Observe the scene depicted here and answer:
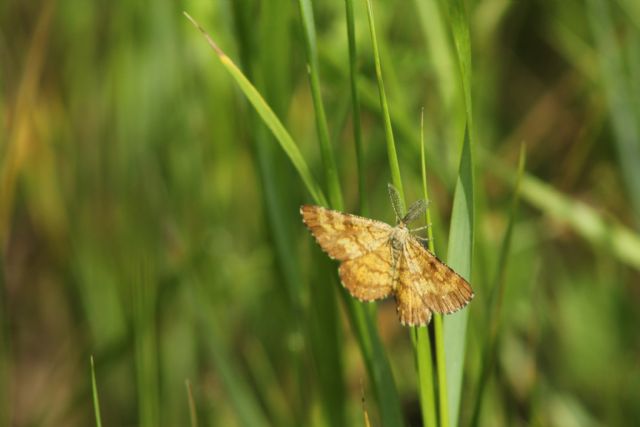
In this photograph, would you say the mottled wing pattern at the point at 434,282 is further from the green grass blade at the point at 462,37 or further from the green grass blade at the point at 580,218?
the green grass blade at the point at 580,218

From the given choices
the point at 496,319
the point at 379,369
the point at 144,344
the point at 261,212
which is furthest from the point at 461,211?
the point at 261,212

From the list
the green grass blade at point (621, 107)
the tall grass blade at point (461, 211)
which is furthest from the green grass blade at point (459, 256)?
the green grass blade at point (621, 107)

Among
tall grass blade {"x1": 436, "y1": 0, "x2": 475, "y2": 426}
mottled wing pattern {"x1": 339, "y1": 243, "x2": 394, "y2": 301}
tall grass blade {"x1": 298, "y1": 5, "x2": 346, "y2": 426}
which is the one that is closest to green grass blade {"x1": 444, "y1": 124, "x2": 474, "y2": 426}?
tall grass blade {"x1": 436, "y1": 0, "x2": 475, "y2": 426}

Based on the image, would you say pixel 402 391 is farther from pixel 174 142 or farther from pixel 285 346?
pixel 174 142

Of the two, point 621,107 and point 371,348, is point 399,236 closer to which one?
point 371,348

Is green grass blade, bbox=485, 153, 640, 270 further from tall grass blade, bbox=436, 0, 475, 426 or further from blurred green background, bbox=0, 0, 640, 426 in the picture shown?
tall grass blade, bbox=436, 0, 475, 426
